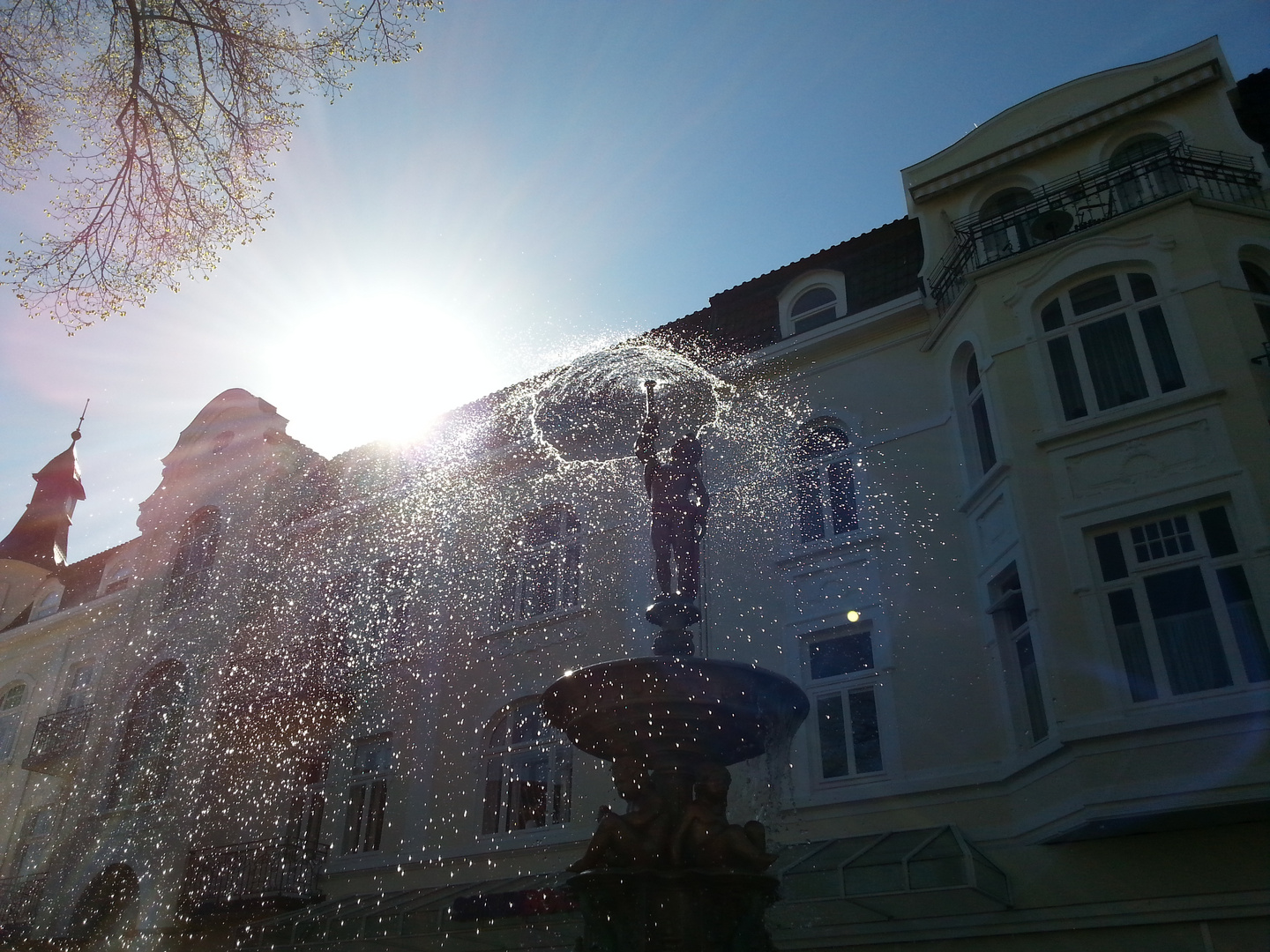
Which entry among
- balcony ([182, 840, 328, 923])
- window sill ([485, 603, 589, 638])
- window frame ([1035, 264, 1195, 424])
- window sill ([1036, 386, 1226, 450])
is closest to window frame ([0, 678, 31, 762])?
balcony ([182, 840, 328, 923])

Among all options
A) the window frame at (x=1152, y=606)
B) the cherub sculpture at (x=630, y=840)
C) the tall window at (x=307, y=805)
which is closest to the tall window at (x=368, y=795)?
the tall window at (x=307, y=805)

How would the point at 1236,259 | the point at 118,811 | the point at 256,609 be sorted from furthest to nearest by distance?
the point at 256,609 < the point at 118,811 < the point at 1236,259

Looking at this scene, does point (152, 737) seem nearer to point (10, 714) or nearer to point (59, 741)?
point (59, 741)

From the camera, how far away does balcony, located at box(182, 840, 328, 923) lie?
1590 centimetres

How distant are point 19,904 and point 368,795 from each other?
411 inches

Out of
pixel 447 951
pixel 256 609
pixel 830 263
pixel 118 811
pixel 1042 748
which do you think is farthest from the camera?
pixel 256 609

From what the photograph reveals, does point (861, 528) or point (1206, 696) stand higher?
point (861, 528)

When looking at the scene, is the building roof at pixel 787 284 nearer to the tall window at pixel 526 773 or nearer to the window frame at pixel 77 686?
the tall window at pixel 526 773

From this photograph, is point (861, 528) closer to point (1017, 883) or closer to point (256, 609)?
point (1017, 883)

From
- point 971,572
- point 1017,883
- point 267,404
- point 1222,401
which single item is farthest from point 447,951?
point 267,404

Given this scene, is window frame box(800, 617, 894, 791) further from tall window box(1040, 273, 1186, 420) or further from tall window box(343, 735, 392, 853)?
tall window box(343, 735, 392, 853)

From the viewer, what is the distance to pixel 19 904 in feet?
70.6

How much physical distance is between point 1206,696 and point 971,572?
11.2ft

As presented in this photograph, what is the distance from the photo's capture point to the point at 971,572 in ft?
42.3
